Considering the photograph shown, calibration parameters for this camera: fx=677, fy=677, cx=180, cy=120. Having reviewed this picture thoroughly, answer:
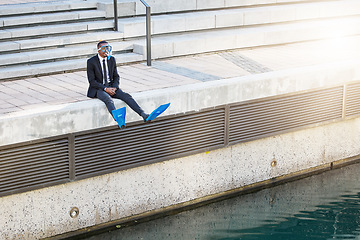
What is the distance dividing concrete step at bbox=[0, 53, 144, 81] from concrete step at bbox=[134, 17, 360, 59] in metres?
0.78

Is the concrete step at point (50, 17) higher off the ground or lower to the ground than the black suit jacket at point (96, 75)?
higher

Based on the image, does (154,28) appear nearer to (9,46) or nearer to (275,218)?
(9,46)

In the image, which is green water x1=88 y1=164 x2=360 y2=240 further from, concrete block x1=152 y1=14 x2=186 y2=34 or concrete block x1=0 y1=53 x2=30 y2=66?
concrete block x1=152 y1=14 x2=186 y2=34

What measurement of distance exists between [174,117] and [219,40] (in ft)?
11.1

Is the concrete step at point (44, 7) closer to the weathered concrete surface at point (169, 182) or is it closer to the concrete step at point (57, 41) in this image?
the concrete step at point (57, 41)

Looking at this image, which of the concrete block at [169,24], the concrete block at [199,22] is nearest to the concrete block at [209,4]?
the concrete block at [199,22]

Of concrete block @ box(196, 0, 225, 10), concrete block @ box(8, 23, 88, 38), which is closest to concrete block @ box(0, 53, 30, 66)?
concrete block @ box(8, 23, 88, 38)

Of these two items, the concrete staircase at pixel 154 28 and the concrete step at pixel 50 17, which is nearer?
the concrete staircase at pixel 154 28

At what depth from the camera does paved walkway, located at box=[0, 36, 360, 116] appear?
9.45 meters

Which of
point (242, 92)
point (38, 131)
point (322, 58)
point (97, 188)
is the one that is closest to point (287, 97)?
point (242, 92)

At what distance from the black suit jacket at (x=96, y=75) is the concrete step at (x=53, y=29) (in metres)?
2.54

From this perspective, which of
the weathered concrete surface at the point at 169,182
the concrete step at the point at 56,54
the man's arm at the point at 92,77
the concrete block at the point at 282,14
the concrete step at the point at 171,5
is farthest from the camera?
the concrete block at the point at 282,14

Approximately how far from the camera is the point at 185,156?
9891mm

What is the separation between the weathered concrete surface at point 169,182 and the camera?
341 inches
